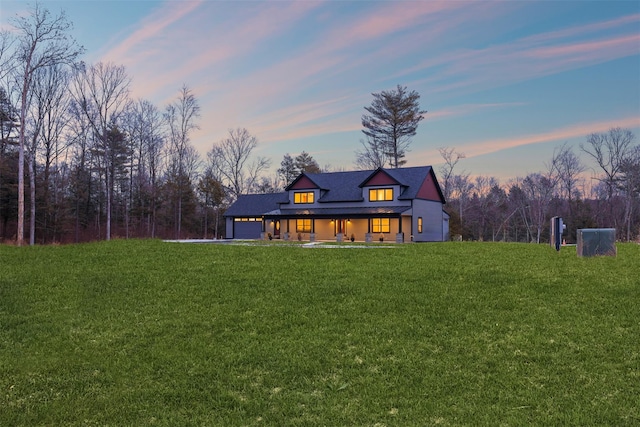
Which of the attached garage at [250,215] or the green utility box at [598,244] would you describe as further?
the attached garage at [250,215]

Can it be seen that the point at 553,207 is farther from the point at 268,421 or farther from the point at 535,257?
the point at 268,421

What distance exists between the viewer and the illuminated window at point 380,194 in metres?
31.6

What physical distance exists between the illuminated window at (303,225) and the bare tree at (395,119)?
16.0m

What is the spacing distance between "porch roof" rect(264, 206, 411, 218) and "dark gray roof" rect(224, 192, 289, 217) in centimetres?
256

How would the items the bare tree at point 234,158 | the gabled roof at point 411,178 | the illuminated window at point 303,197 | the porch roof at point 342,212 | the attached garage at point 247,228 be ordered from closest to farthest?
1. the porch roof at point 342,212
2. the gabled roof at point 411,178
3. the illuminated window at point 303,197
4. the attached garage at point 247,228
5. the bare tree at point 234,158

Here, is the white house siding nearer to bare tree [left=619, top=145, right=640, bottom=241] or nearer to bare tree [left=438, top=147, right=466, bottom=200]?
bare tree [left=438, top=147, right=466, bottom=200]

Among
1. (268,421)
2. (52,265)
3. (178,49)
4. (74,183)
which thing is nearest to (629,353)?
(268,421)

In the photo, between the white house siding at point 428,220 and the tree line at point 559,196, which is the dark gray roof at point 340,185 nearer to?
the white house siding at point 428,220

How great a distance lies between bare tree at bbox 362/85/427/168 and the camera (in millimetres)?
45406

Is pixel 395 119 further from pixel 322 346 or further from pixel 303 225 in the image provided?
pixel 322 346

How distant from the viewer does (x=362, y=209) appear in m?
32.1

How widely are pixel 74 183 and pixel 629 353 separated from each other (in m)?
43.3

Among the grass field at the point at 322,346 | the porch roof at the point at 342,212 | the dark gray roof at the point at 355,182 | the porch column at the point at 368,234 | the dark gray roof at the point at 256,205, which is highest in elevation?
the dark gray roof at the point at 355,182

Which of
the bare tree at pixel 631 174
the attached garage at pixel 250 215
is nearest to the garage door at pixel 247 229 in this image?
the attached garage at pixel 250 215
